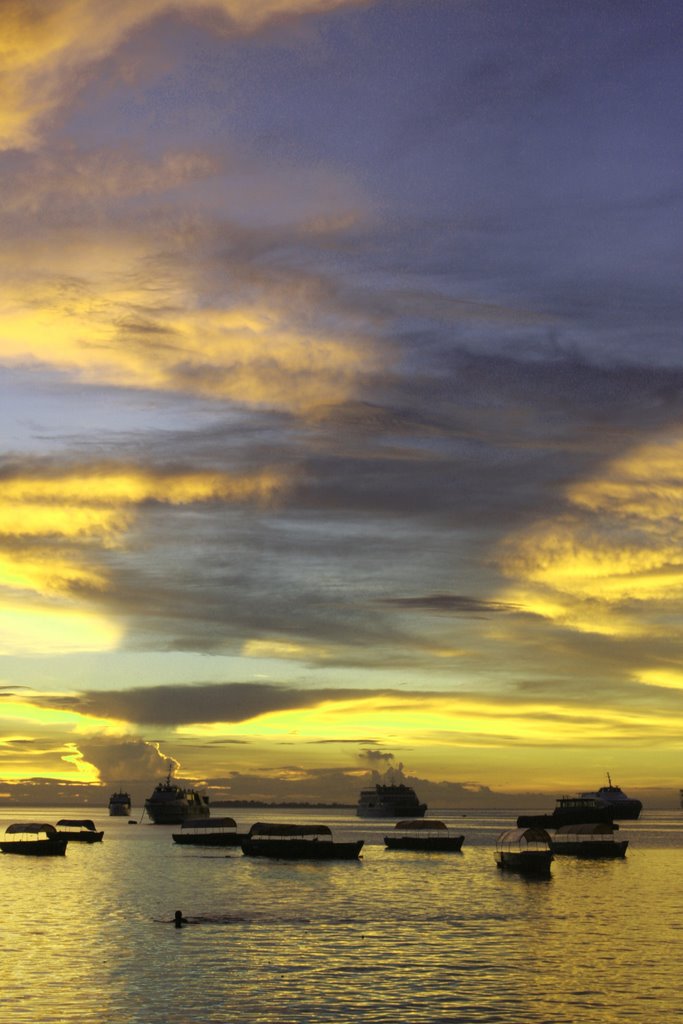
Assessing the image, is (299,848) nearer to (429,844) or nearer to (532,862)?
(429,844)

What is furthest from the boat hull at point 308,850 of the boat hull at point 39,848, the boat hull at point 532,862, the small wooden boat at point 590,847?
the boat hull at point 532,862

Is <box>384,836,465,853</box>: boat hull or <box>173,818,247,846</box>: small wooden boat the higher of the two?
<box>173,818,247,846</box>: small wooden boat

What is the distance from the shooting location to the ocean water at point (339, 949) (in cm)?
5088

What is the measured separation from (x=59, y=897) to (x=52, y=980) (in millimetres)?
48577

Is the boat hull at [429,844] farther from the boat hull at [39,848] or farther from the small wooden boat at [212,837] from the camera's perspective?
the boat hull at [39,848]

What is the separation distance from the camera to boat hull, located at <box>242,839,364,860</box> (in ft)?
495

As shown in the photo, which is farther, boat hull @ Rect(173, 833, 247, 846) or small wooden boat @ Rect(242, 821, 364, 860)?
boat hull @ Rect(173, 833, 247, 846)

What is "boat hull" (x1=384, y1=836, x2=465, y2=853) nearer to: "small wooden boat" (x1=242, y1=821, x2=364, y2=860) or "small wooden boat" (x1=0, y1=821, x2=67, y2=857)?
"small wooden boat" (x1=242, y1=821, x2=364, y2=860)

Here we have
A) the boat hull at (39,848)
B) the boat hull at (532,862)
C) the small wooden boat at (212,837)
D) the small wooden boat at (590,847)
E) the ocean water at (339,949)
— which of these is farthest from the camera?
the small wooden boat at (212,837)

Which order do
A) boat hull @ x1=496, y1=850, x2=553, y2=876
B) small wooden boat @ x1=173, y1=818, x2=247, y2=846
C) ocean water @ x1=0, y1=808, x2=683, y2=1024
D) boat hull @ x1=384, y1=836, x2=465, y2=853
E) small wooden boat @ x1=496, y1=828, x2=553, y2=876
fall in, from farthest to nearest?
1. small wooden boat @ x1=173, y1=818, x2=247, y2=846
2. boat hull @ x1=384, y1=836, x2=465, y2=853
3. small wooden boat @ x1=496, y1=828, x2=553, y2=876
4. boat hull @ x1=496, y1=850, x2=553, y2=876
5. ocean water @ x1=0, y1=808, x2=683, y2=1024

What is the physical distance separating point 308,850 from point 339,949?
8507 cm

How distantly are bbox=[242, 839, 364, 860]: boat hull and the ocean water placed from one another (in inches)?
942

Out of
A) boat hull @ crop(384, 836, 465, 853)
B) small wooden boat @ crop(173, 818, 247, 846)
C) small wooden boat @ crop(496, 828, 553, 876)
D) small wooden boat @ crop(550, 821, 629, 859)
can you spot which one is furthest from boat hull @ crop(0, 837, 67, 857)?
small wooden boat @ crop(550, 821, 629, 859)

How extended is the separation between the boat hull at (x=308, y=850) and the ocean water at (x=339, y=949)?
23924mm
